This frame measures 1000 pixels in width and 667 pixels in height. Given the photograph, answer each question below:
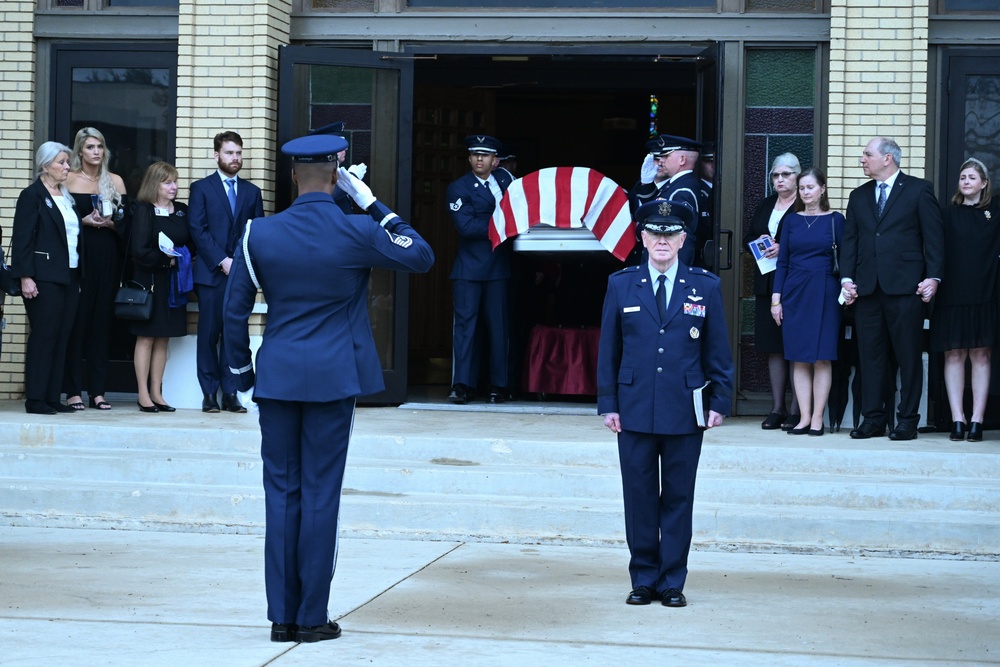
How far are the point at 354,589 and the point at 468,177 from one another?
531 centimetres

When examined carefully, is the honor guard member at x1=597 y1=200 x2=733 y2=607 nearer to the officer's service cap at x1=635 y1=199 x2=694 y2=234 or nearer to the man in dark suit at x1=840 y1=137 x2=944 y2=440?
the officer's service cap at x1=635 y1=199 x2=694 y2=234

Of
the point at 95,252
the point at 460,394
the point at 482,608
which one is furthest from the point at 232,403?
the point at 482,608

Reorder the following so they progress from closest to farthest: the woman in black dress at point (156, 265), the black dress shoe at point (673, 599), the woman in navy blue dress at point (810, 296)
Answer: the black dress shoe at point (673, 599) < the woman in navy blue dress at point (810, 296) < the woman in black dress at point (156, 265)

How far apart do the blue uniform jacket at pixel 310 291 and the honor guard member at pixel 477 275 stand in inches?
218

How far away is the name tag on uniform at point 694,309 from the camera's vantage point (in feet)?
21.0

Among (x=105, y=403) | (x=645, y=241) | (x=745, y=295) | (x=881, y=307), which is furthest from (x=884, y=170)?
(x=105, y=403)

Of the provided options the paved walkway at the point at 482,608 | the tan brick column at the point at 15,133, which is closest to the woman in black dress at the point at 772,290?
the paved walkway at the point at 482,608

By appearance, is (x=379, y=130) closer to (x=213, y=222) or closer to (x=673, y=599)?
(x=213, y=222)

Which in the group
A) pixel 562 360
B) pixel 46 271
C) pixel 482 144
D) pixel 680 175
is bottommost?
pixel 562 360

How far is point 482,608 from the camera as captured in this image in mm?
6164

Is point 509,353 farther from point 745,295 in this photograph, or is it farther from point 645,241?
point 645,241

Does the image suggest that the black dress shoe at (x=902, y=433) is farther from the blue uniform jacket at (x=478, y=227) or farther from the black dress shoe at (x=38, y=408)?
the black dress shoe at (x=38, y=408)

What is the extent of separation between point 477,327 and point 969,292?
3717 mm

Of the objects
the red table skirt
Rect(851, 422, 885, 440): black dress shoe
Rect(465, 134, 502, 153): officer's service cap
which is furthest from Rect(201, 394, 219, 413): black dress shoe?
Rect(851, 422, 885, 440): black dress shoe
